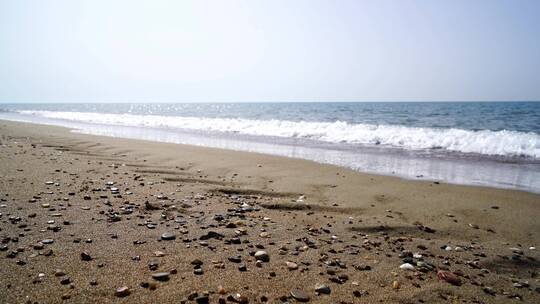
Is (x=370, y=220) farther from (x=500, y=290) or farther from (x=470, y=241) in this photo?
(x=500, y=290)

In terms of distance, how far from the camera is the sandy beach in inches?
103

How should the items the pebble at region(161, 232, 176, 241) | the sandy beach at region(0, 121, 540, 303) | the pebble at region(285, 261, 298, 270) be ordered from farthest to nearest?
1. the pebble at region(161, 232, 176, 241)
2. the pebble at region(285, 261, 298, 270)
3. the sandy beach at region(0, 121, 540, 303)

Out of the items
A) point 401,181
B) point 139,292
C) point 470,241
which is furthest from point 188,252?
point 401,181

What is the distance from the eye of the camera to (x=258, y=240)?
3611mm

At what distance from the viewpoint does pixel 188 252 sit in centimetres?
321

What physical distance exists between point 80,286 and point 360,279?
7.16ft

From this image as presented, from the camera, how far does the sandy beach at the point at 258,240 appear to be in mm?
2623

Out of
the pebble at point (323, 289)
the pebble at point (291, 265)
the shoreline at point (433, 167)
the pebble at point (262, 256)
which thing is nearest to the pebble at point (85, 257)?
the pebble at point (262, 256)

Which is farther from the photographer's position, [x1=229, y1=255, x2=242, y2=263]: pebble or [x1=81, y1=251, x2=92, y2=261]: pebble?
[x1=229, y1=255, x2=242, y2=263]: pebble

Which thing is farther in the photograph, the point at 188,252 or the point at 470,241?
the point at 470,241

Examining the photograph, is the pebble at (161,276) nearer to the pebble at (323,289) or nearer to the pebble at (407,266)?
the pebble at (323,289)

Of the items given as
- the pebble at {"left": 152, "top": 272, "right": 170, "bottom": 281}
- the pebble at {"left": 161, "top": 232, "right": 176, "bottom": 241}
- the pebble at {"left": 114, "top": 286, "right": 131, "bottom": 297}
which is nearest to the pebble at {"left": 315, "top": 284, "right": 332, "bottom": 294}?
the pebble at {"left": 152, "top": 272, "right": 170, "bottom": 281}

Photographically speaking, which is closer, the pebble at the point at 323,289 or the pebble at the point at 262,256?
the pebble at the point at 323,289

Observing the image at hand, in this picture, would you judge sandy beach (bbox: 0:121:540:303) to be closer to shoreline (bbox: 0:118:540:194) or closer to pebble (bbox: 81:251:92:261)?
pebble (bbox: 81:251:92:261)
